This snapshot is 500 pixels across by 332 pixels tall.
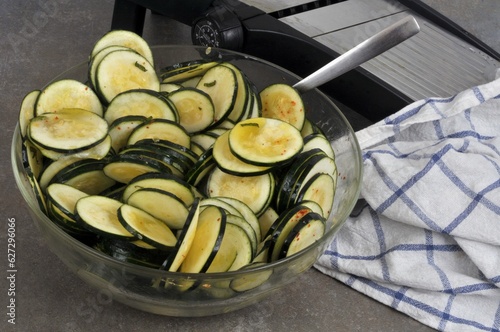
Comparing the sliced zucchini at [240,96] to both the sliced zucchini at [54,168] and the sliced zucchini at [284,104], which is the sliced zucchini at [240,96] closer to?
the sliced zucchini at [284,104]

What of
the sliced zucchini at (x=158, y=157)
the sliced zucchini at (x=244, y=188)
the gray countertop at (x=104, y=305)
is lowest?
the gray countertop at (x=104, y=305)

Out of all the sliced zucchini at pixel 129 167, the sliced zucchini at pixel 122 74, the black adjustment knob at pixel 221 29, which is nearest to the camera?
the sliced zucchini at pixel 129 167

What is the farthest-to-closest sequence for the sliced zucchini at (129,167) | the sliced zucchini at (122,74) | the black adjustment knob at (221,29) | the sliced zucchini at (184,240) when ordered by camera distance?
the black adjustment knob at (221,29)
the sliced zucchini at (122,74)
the sliced zucchini at (129,167)
the sliced zucchini at (184,240)

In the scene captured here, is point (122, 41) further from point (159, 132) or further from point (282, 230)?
point (282, 230)

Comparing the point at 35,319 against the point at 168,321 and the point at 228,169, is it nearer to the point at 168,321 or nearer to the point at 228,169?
the point at 168,321

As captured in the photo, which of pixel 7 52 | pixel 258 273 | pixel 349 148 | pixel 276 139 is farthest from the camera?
pixel 7 52

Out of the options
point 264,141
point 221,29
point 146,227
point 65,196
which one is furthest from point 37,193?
point 221,29

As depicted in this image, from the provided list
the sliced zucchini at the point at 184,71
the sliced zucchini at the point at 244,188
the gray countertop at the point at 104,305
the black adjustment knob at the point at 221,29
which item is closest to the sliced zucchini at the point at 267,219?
the sliced zucchini at the point at 244,188

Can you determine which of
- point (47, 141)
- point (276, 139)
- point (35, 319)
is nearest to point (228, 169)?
point (276, 139)
